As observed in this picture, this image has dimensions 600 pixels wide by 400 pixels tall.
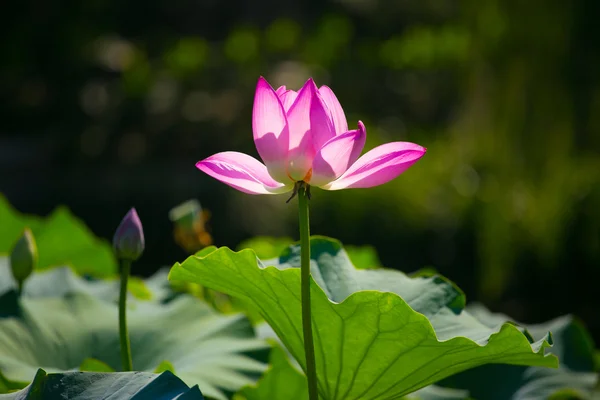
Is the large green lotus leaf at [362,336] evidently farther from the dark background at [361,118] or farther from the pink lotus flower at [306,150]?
the dark background at [361,118]

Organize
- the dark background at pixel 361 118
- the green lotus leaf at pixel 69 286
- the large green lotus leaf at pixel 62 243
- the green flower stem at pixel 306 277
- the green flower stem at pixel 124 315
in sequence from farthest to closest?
the dark background at pixel 361 118 < the large green lotus leaf at pixel 62 243 < the green lotus leaf at pixel 69 286 < the green flower stem at pixel 124 315 < the green flower stem at pixel 306 277

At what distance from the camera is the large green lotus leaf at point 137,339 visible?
740 millimetres

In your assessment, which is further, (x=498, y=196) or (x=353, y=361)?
(x=498, y=196)

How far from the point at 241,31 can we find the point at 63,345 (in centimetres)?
507

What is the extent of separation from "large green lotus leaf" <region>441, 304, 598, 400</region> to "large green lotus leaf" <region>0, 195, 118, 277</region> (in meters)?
0.68

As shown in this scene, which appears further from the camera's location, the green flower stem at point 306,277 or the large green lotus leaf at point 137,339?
the large green lotus leaf at point 137,339

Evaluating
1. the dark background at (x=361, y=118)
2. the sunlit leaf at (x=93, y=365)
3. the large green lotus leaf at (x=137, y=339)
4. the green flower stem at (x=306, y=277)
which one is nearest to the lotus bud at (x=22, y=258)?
the large green lotus leaf at (x=137, y=339)

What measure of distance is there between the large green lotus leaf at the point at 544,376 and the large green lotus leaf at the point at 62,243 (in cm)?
68

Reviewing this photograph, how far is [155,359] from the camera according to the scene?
793 mm

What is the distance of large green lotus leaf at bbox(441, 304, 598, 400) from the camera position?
82 centimetres

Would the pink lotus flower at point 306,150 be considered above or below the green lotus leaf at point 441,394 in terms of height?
above

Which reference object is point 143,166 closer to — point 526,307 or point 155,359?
point 526,307

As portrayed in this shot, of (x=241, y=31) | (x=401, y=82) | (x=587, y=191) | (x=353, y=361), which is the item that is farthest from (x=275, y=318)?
(x=241, y=31)

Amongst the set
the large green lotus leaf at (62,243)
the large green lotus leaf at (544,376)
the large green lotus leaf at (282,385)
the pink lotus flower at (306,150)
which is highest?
the pink lotus flower at (306,150)
